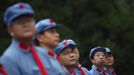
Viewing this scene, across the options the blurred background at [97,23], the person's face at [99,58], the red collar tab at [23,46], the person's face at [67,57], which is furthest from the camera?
the blurred background at [97,23]

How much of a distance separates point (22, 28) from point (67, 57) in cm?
203

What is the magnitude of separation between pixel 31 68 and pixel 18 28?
32cm

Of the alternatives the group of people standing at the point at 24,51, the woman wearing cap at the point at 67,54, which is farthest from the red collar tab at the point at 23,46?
the woman wearing cap at the point at 67,54

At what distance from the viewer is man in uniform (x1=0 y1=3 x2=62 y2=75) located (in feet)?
13.7

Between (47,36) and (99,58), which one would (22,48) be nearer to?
(47,36)

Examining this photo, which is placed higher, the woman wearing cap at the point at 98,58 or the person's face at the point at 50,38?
the person's face at the point at 50,38

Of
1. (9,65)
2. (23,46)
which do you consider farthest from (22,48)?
(9,65)

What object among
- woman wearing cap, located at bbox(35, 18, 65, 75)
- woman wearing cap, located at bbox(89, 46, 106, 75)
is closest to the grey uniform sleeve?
woman wearing cap, located at bbox(35, 18, 65, 75)

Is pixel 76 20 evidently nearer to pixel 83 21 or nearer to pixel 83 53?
pixel 83 21

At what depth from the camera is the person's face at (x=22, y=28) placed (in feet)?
13.6

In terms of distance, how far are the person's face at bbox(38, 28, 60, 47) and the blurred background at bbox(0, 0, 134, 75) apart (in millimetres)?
12991

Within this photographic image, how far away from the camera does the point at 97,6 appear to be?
62.8ft

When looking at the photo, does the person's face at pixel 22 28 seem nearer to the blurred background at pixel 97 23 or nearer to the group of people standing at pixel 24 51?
the group of people standing at pixel 24 51

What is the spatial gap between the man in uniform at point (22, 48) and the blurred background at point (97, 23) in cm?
1355
